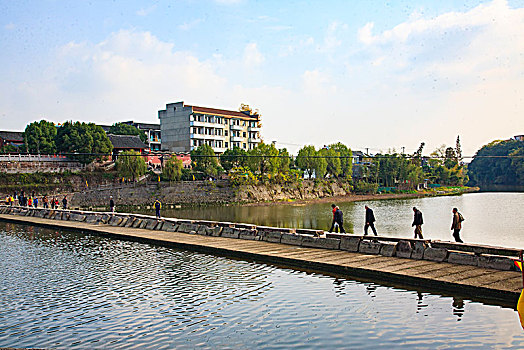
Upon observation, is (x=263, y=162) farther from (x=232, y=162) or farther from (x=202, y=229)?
(x=202, y=229)

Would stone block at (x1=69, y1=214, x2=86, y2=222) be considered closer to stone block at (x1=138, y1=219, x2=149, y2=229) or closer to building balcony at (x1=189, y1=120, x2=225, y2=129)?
stone block at (x1=138, y1=219, x2=149, y2=229)

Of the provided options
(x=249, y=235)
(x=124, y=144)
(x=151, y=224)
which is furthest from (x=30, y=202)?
(x=249, y=235)

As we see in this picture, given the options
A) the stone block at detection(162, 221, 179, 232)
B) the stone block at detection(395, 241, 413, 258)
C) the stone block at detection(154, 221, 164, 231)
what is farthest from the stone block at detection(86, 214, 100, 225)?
the stone block at detection(395, 241, 413, 258)

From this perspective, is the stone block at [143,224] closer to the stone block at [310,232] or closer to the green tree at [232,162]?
the stone block at [310,232]

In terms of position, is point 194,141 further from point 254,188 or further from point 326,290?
point 326,290

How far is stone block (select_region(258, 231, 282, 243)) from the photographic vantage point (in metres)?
20.6

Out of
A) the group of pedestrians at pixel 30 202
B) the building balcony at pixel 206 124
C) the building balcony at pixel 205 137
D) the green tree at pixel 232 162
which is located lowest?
the group of pedestrians at pixel 30 202

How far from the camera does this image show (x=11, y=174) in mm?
61094

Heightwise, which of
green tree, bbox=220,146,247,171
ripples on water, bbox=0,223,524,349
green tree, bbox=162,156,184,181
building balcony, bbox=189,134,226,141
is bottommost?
ripples on water, bbox=0,223,524,349

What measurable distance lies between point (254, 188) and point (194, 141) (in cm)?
1977

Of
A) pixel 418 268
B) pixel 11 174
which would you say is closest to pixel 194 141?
pixel 11 174

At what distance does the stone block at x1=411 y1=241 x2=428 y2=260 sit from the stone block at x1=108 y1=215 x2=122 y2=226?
19.9 m

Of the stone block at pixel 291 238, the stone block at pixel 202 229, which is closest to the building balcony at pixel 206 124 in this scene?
the stone block at pixel 202 229

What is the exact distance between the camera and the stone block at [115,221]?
30.1 metres
